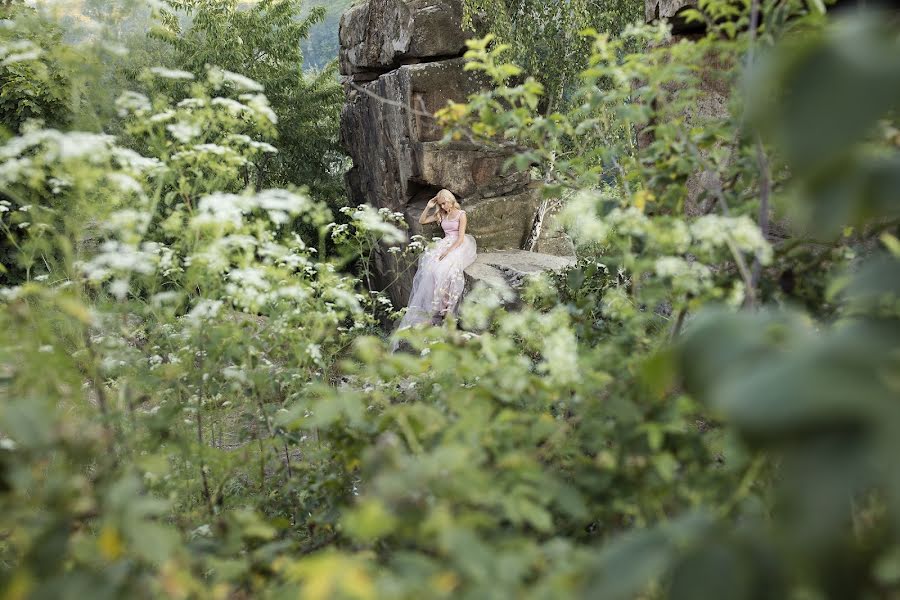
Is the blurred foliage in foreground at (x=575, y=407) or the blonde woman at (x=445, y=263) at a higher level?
the blurred foliage in foreground at (x=575, y=407)

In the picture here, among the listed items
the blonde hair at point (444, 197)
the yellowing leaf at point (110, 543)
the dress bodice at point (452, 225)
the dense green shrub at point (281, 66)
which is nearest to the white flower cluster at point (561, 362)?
the yellowing leaf at point (110, 543)

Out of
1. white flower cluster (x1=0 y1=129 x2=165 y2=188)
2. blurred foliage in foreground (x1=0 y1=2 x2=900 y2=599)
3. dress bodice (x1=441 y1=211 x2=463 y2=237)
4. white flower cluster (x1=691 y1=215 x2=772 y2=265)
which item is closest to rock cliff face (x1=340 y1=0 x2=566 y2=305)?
dress bodice (x1=441 y1=211 x2=463 y2=237)

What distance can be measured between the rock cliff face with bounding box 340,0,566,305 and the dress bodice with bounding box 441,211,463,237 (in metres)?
0.85

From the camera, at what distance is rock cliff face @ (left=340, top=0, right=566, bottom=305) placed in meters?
10.0

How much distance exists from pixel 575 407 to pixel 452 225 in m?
8.01

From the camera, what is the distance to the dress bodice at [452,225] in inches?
371

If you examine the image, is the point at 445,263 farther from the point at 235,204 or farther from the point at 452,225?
the point at 235,204

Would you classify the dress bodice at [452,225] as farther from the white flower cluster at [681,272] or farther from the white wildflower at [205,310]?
the white flower cluster at [681,272]

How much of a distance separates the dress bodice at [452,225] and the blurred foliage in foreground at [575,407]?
6594 mm

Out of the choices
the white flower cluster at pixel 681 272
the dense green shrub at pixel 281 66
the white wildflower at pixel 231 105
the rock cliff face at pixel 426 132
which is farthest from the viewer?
the dense green shrub at pixel 281 66

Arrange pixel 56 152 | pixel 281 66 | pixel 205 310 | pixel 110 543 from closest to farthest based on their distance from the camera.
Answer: pixel 110 543
pixel 56 152
pixel 205 310
pixel 281 66

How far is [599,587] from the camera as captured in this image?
2.56 feet

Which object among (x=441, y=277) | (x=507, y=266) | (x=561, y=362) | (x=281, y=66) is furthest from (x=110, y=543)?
(x=281, y=66)

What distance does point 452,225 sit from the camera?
9445 millimetres
